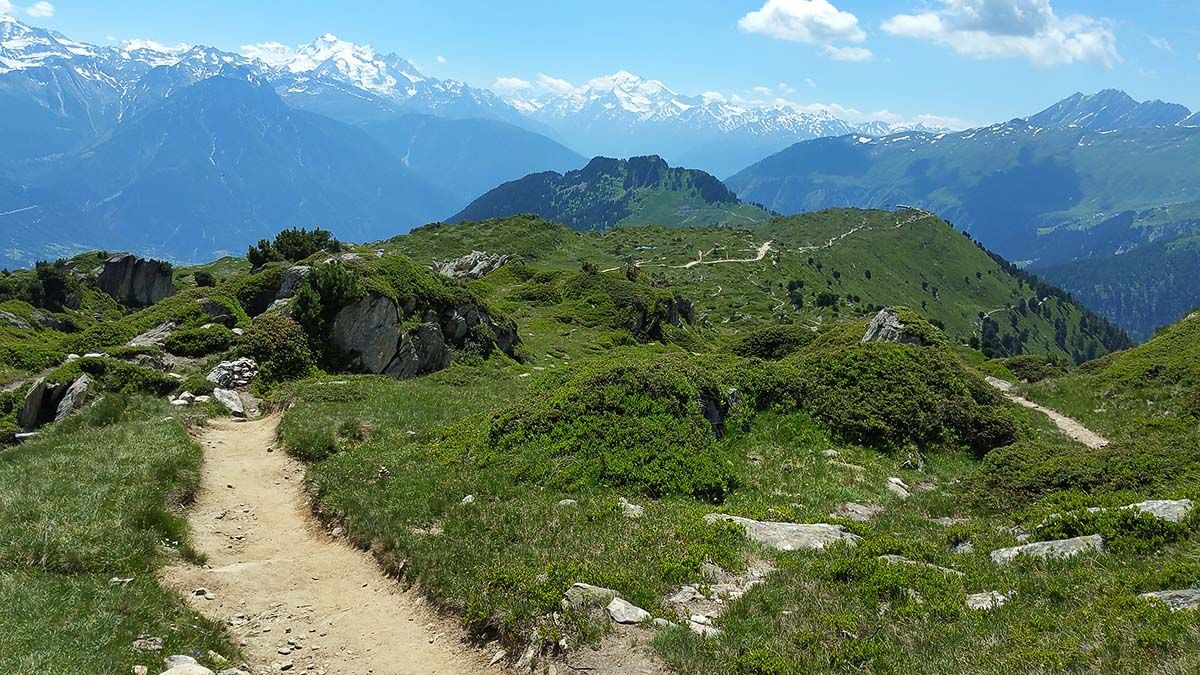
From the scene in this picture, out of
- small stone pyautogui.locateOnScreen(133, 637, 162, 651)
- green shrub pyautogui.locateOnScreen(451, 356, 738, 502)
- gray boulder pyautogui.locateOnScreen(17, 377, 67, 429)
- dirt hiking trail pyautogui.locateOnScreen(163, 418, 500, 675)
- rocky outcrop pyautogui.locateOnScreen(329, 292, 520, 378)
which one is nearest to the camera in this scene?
small stone pyautogui.locateOnScreen(133, 637, 162, 651)

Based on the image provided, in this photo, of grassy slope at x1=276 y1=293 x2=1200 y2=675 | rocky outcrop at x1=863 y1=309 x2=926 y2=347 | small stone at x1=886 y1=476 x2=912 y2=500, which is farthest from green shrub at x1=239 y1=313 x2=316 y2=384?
rocky outcrop at x1=863 y1=309 x2=926 y2=347

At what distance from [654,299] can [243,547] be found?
66871mm

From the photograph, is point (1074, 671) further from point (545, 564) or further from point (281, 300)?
point (281, 300)

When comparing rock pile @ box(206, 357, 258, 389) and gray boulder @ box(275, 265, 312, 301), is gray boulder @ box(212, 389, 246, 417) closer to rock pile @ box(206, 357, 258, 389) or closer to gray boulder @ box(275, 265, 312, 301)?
rock pile @ box(206, 357, 258, 389)

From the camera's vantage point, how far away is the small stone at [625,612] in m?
10.5

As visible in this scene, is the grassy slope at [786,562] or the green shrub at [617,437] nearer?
the grassy slope at [786,562]

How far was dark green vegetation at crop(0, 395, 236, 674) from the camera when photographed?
952 cm

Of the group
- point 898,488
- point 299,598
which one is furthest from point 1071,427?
point 299,598

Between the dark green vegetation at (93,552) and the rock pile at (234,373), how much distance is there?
11.2 metres

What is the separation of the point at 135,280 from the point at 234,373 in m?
64.7

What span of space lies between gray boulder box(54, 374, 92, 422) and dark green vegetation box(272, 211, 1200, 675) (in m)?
7.86

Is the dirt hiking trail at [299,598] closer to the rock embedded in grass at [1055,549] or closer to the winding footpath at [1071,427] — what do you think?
the rock embedded in grass at [1055,549]

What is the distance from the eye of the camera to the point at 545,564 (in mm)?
12539

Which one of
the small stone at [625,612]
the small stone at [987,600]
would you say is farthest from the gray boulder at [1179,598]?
the small stone at [625,612]
